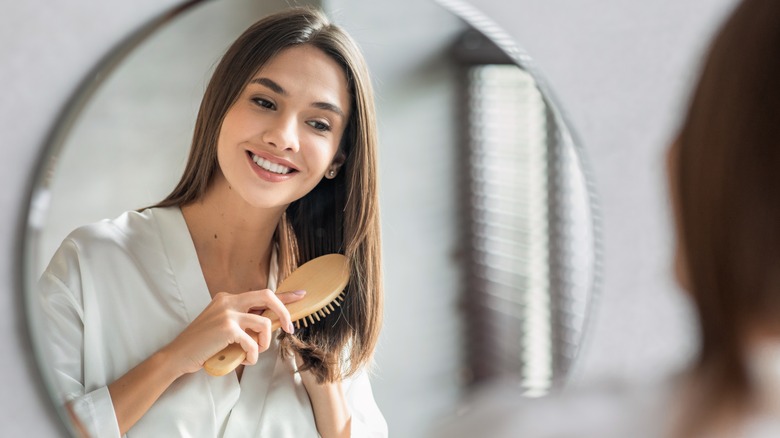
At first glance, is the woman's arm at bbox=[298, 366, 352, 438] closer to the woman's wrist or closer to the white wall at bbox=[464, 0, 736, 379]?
the woman's wrist

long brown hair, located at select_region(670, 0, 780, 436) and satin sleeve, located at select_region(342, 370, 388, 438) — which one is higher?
long brown hair, located at select_region(670, 0, 780, 436)

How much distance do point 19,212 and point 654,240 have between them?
0.44 metres

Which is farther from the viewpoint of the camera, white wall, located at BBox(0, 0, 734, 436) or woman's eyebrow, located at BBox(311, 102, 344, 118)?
white wall, located at BBox(0, 0, 734, 436)

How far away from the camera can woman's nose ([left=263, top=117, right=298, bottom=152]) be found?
1.54ft

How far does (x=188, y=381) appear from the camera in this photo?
471mm

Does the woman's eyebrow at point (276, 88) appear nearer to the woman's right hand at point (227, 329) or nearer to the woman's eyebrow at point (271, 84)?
the woman's eyebrow at point (271, 84)

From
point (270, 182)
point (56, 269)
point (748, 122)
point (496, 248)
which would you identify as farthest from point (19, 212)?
point (748, 122)

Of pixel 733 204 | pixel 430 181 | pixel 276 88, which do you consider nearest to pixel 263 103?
pixel 276 88

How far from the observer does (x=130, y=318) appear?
463 millimetres

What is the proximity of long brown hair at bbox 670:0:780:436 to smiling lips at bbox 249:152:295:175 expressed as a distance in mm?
222

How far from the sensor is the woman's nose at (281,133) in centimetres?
47

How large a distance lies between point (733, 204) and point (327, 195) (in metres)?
0.22

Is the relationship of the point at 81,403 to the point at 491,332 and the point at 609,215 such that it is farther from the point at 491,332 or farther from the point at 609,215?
the point at 609,215

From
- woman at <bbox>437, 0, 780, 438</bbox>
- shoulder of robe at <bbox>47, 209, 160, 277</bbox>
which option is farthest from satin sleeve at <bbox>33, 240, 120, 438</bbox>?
woman at <bbox>437, 0, 780, 438</bbox>
